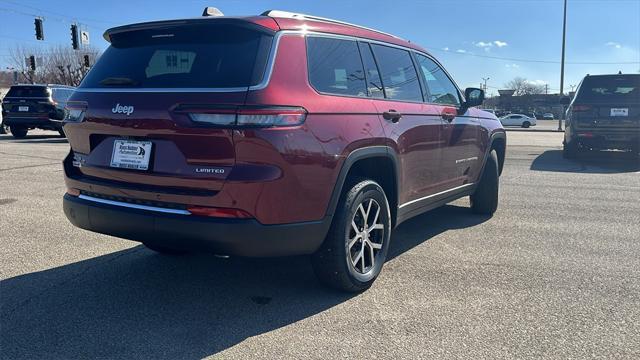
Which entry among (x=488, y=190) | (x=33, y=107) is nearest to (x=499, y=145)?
(x=488, y=190)

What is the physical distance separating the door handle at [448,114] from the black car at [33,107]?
14219 mm

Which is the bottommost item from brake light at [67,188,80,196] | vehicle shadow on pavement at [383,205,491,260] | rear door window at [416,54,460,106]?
vehicle shadow on pavement at [383,205,491,260]

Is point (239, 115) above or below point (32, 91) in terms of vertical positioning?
below

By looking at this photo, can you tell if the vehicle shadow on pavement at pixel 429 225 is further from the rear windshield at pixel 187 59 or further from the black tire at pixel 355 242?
the rear windshield at pixel 187 59

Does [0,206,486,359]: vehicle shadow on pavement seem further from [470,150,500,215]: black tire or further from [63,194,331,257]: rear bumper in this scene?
[470,150,500,215]: black tire

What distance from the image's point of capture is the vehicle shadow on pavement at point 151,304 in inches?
116

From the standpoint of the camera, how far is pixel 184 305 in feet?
11.5

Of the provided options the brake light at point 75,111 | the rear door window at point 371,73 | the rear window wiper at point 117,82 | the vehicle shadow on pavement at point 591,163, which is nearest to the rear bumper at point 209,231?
the brake light at point 75,111

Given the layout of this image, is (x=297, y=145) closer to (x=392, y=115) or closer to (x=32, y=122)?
(x=392, y=115)

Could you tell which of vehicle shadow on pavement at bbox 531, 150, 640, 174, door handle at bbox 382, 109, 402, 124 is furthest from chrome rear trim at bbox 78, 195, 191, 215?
vehicle shadow on pavement at bbox 531, 150, 640, 174

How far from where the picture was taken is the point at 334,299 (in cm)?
362

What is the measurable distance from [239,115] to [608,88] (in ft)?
35.5

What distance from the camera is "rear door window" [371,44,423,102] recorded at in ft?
13.6

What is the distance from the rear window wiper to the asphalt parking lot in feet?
4.70
